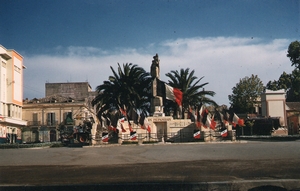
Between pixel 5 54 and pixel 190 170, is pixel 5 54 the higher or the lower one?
the higher one

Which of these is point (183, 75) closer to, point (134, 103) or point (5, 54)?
point (134, 103)

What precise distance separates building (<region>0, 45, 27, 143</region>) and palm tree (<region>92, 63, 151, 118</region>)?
1478cm

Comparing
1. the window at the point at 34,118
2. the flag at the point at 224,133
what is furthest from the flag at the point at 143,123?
the window at the point at 34,118

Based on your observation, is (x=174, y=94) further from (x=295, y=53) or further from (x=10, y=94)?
(x=295, y=53)

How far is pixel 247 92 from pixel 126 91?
84.4 feet

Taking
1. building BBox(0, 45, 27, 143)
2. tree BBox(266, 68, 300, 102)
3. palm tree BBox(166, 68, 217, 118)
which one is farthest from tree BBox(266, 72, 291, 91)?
building BBox(0, 45, 27, 143)


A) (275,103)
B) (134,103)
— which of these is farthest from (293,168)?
(275,103)

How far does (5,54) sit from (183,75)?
2544 cm

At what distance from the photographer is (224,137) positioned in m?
30.4

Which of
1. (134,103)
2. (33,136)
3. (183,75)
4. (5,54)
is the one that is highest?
(5,54)

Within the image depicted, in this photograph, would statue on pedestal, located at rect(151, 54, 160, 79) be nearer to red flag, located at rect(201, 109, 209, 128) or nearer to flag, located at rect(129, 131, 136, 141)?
flag, located at rect(129, 131, 136, 141)

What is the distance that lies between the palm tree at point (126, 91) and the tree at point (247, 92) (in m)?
21.8

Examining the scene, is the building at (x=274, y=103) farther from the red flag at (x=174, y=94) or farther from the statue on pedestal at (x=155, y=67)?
the statue on pedestal at (x=155, y=67)

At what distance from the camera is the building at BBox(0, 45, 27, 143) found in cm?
5069
